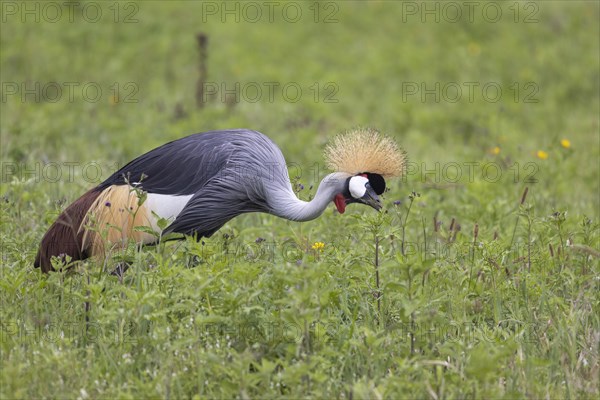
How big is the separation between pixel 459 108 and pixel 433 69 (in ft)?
3.64

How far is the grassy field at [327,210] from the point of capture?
3691mm

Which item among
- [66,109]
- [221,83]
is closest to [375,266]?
[66,109]

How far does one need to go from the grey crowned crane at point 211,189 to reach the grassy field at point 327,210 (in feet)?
0.51

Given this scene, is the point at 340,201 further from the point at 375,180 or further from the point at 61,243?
the point at 61,243

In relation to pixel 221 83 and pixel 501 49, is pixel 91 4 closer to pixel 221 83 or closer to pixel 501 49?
pixel 221 83

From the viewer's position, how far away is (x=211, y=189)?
4.78 meters

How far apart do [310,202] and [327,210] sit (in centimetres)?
109

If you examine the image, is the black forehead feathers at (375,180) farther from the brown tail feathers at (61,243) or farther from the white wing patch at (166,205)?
the brown tail feathers at (61,243)

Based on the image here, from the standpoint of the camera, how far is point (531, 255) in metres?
4.91

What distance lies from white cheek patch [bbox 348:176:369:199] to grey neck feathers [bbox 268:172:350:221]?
0.15ft

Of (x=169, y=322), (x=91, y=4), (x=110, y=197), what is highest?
(x=91, y=4)

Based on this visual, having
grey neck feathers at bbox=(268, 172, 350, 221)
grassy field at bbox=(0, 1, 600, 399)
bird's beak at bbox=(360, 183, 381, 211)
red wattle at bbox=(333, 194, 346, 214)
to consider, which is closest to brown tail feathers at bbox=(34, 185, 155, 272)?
grassy field at bbox=(0, 1, 600, 399)

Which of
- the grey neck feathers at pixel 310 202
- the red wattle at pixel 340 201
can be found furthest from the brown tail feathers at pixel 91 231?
the red wattle at pixel 340 201

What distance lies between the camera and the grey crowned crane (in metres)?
4.67
